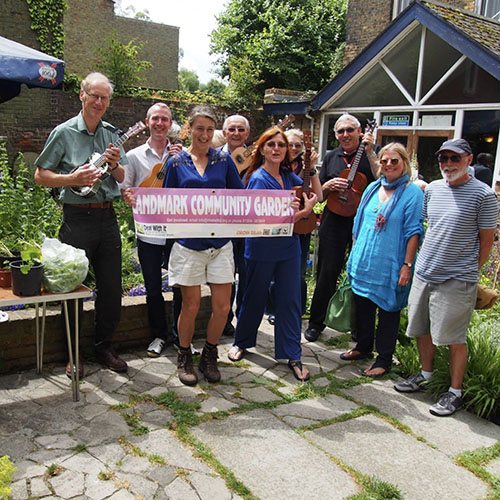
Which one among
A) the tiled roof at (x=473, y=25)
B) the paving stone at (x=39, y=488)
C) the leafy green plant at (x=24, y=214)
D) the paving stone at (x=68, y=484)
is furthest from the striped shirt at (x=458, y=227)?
the tiled roof at (x=473, y=25)

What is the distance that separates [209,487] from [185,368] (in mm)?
1385

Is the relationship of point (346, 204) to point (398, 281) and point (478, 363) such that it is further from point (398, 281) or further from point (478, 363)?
point (478, 363)

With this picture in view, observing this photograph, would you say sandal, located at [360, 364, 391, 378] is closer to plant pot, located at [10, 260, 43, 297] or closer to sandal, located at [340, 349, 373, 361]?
sandal, located at [340, 349, 373, 361]

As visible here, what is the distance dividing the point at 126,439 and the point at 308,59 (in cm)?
1933

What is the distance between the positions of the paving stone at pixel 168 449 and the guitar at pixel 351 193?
2598mm

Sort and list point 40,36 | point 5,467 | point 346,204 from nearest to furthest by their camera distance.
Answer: point 5,467 → point 346,204 → point 40,36

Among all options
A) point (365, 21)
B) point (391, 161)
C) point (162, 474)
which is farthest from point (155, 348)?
point (365, 21)

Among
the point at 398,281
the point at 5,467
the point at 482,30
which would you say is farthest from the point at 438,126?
the point at 5,467

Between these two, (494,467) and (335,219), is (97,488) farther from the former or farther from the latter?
(335,219)

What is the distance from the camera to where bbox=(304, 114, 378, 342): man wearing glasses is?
470 centimetres

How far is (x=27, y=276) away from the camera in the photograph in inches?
121

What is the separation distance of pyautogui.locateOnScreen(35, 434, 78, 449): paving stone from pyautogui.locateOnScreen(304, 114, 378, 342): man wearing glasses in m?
2.64

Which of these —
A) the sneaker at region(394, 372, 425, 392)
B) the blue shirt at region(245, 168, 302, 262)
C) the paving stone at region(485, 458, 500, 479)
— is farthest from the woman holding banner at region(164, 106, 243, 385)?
the paving stone at region(485, 458, 500, 479)

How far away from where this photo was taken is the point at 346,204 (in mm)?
4730
